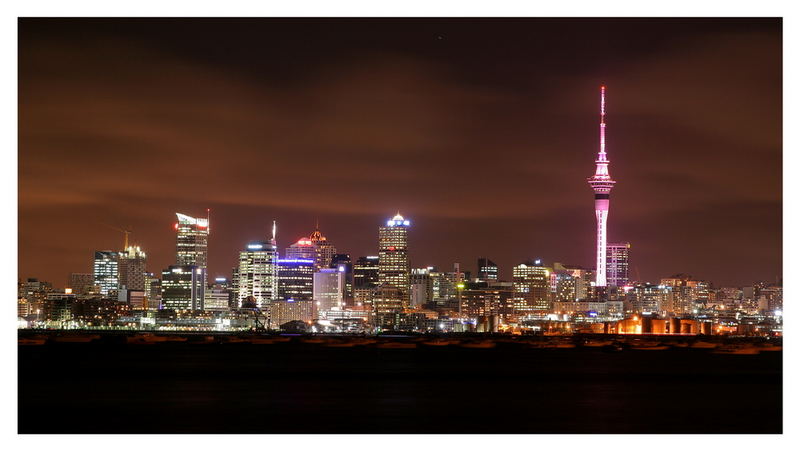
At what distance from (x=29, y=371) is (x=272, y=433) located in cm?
3445

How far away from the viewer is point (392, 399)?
41.2m

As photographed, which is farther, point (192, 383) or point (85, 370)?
point (85, 370)

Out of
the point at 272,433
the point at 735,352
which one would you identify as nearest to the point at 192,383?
the point at 272,433

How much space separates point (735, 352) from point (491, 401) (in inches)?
2731

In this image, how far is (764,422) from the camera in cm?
3506

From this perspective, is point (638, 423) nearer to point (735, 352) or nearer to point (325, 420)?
point (325, 420)

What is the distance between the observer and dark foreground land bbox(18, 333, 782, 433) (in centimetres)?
3203

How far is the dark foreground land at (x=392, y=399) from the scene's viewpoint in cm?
3203

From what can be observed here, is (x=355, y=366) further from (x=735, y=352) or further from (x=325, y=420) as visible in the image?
(x=735, y=352)
